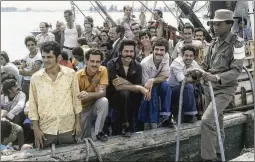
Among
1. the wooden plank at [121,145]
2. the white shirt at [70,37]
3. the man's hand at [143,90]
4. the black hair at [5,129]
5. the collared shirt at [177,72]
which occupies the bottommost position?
Answer: the wooden plank at [121,145]

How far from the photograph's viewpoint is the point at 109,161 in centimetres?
532

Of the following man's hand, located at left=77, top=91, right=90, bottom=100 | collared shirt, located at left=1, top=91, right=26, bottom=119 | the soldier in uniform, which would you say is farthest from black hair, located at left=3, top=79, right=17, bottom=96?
the soldier in uniform

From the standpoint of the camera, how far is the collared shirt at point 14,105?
5883 millimetres

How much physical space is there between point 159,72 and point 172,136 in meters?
0.95

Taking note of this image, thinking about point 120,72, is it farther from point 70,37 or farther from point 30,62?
point 70,37

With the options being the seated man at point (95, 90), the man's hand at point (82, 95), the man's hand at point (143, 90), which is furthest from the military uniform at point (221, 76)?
the man's hand at point (82, 95)

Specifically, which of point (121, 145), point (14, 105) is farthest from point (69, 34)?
point (121, 145)

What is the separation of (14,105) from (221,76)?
2.98 metres

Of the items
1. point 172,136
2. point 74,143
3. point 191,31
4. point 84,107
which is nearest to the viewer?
point 74,143

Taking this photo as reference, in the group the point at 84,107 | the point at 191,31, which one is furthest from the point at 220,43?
the point at 191,31

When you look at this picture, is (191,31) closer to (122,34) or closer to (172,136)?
(122,34)

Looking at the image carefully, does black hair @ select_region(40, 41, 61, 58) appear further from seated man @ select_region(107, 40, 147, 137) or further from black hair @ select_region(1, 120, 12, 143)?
black hair @ select_region(1, 120, 12, 143)

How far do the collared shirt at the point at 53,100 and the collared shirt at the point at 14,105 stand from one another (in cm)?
117

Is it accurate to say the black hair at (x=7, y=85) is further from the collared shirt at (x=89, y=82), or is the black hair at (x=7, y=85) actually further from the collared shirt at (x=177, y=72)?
the collared shirt at (x=177, y=72)
